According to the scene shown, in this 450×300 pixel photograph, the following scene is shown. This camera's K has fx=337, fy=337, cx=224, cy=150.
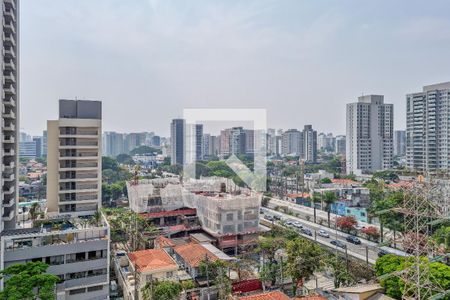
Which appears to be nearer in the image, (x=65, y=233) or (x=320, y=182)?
(x=65, y=233)

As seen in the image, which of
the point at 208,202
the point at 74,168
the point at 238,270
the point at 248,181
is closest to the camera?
the point at 238,270

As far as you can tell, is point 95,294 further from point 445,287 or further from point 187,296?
point 445,287

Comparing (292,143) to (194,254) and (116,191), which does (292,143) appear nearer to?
(116,191)

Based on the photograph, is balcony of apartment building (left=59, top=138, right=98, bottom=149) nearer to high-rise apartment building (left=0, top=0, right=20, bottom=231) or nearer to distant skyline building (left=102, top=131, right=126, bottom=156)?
high-rise apartment building (left=0, top=0, right=20, bottom=231)

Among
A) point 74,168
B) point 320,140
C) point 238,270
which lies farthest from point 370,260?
point 320,140

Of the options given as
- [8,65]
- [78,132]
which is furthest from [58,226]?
[8,65]

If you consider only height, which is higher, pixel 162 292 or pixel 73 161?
pixel 73 161

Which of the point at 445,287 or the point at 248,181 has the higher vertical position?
the point at 248,181
